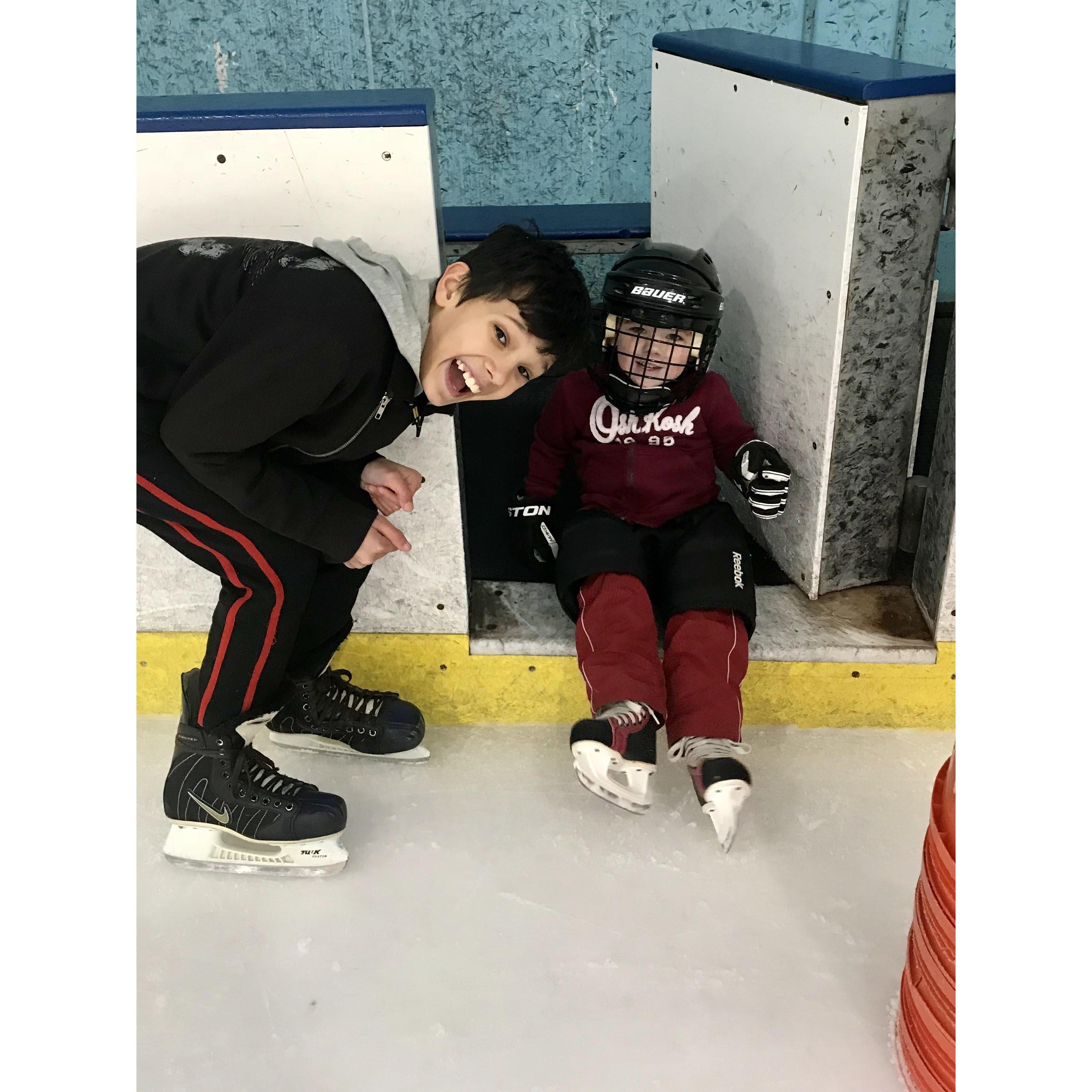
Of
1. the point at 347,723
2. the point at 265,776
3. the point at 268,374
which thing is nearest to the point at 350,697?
the point at 347,723

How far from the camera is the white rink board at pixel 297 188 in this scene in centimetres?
138

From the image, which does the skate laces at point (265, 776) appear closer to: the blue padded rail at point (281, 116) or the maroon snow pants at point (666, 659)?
the maroon snow pants at point (666, 659)

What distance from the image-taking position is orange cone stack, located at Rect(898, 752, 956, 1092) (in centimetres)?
106

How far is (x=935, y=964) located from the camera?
3.58 ft

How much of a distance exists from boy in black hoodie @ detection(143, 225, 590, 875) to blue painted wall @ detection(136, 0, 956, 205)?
2.06m

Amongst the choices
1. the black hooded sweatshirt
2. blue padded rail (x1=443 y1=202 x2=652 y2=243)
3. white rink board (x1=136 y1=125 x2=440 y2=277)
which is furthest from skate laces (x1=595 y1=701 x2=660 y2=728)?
blue padded rail (x1=443 y1=202 x2=652 y2=243)

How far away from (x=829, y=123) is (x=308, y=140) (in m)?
0.77

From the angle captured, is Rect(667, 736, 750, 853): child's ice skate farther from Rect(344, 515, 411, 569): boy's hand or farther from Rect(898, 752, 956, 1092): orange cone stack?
Rect(344, 515, 411, 569): boy's hand

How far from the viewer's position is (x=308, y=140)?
1384 mm

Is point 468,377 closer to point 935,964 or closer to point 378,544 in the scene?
point 378,544

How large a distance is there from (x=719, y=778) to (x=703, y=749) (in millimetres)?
65

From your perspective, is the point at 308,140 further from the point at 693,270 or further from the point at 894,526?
the point at 894,526

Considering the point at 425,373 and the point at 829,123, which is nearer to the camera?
the point at 425,373
